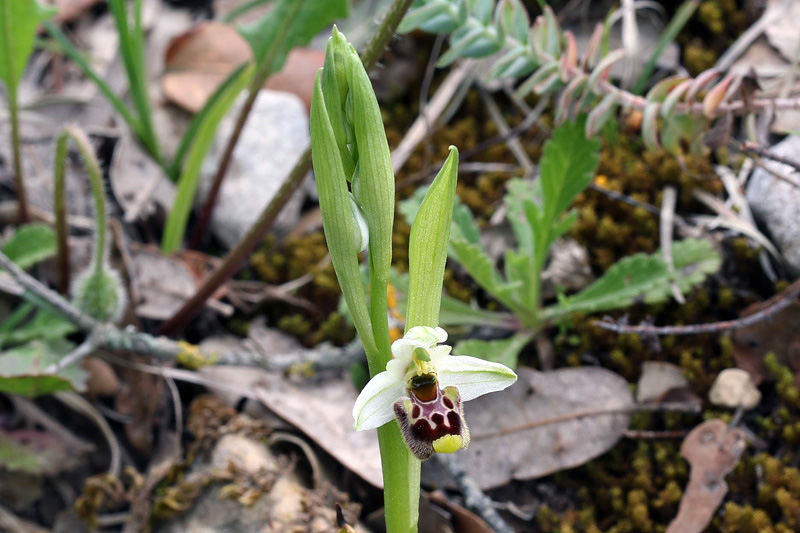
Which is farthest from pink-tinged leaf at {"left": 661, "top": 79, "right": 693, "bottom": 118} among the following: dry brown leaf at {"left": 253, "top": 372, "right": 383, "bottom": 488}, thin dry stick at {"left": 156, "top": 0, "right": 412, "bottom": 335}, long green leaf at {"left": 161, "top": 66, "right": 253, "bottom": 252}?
long green leaf at {"left": 161, "top": 66, "right": 253, "bottom": 252}

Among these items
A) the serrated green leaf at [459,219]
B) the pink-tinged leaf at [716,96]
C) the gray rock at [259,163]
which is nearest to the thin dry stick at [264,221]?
the serrated green leaf at [459,219]

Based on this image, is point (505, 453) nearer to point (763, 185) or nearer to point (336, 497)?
point (336, 497)

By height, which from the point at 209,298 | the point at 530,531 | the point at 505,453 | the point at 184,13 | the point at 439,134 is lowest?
the point at 530,531

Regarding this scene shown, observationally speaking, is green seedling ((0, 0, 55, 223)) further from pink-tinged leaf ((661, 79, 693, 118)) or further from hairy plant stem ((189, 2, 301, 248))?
pink-tinged leaf ((661, 79, 693, 118))

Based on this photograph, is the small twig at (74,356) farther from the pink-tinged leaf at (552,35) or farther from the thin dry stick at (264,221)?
the pink-tinged leaf at (552,35)

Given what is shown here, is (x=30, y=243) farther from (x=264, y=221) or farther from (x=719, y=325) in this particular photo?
(x=719, y=325)

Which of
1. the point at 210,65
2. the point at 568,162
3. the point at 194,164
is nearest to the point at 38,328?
the point at 194,164

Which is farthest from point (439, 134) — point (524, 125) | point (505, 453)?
point (505, 453)
